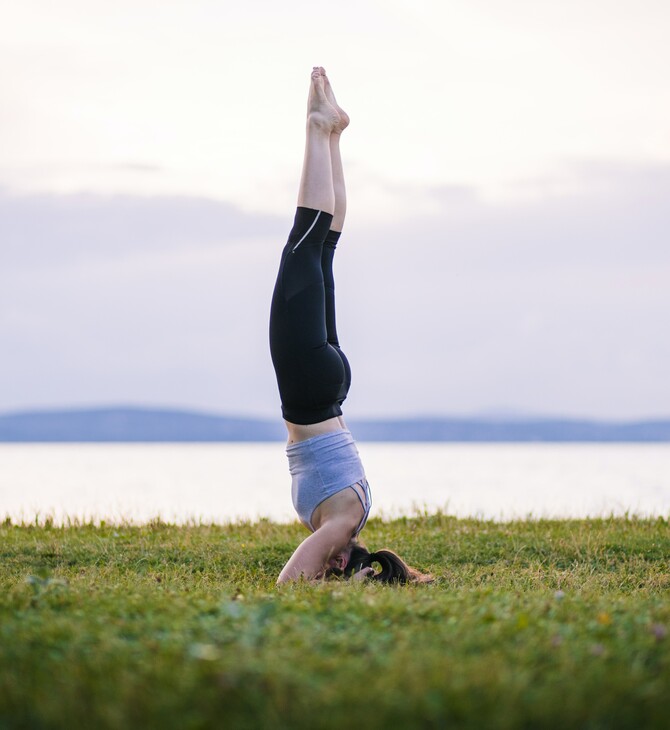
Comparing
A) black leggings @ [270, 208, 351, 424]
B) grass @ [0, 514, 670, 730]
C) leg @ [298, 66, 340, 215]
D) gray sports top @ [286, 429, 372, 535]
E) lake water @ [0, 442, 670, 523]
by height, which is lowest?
lake water @ [0, 442, 670, 523]

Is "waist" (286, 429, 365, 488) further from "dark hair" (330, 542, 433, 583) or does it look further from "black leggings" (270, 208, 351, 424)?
"dark hair" (330, 542, 433, 583)

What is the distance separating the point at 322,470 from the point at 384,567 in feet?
2.99

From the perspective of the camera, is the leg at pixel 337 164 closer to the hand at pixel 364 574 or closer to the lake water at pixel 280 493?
the hand at pixel 364 574

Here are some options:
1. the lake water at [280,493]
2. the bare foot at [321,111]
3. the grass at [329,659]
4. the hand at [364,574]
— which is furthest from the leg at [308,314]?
the lake water at [280,493]

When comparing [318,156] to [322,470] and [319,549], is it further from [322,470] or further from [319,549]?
[319,549]

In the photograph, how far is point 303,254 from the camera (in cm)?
711

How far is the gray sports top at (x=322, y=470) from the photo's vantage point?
275 inches

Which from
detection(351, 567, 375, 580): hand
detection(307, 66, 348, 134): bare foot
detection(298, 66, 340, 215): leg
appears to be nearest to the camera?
detection(351, 567, 375, 580): hand

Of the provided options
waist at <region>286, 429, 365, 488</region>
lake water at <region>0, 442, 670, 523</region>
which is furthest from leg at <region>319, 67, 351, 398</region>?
lake water at <region>0, 442, 670, 523</region>

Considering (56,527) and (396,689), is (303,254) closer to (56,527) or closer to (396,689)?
(396,689)

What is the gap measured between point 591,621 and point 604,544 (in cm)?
524

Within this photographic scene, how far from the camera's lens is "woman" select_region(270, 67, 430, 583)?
22.7 feet

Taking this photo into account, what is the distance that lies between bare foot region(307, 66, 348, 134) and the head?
3481mm

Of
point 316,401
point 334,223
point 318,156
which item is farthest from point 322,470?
point 318,156
